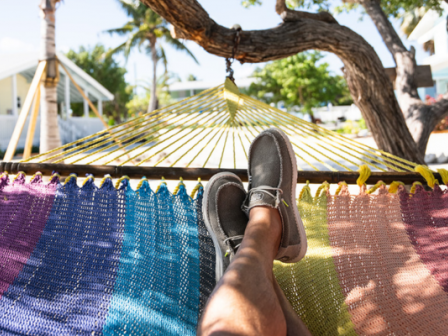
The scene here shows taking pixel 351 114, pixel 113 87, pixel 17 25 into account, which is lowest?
pixel 351 114

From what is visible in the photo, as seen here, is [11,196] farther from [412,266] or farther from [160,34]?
[160,34]

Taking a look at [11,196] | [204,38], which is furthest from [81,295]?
[204,38]

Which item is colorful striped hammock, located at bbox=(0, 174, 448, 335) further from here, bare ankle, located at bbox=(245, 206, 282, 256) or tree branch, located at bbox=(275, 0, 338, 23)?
tree branch, located at bbox=(275, 0, 338, 23)

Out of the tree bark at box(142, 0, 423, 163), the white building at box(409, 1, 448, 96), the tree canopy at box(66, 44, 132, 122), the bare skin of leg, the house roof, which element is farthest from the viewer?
the tree canopy at box(66, 44, 132, 122)

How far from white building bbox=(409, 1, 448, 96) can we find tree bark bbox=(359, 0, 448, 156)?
11.7 metres

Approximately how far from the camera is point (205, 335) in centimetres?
63

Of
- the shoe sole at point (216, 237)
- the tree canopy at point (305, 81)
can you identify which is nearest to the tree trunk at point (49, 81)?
the shoe sole at point (216, 237)

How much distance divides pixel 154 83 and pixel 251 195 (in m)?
11.6

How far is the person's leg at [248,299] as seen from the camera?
2.11 feet

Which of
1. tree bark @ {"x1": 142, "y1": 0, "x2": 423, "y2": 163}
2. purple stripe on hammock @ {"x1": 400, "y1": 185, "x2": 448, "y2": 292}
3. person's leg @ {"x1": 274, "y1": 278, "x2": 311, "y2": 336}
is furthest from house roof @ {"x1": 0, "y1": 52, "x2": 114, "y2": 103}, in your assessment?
person's leg @ {"x1": 274, "y1": 278, "x2": 311, "y2": 336}

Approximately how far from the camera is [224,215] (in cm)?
112

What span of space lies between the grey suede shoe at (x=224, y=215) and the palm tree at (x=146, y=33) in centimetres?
1095

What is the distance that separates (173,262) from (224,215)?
0.22m

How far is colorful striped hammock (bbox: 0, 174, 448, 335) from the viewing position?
3.11 feet
